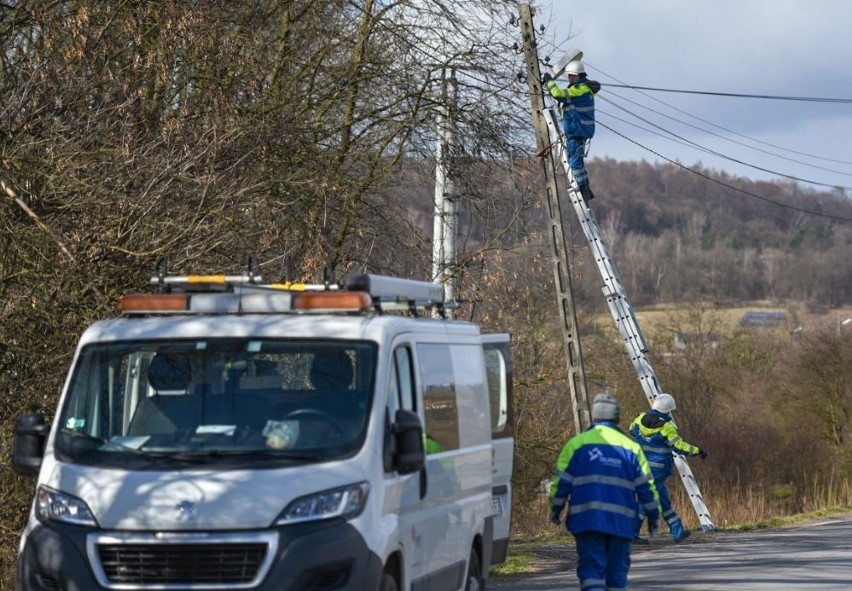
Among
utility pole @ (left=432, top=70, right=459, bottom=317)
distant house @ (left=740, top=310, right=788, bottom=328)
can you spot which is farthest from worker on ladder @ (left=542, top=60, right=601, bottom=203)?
distant house @ (left=740, top=310, right=788, bottom=328)

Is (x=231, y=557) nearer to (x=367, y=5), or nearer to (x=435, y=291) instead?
(x=435, y=291)

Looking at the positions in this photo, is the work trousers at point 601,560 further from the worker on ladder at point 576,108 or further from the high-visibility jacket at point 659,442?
the worker on ladder at point 576,108

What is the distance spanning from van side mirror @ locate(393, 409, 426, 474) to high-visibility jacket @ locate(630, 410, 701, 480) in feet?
33.2

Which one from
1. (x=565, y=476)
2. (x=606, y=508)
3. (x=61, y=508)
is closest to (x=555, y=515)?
(x=565, y=476)

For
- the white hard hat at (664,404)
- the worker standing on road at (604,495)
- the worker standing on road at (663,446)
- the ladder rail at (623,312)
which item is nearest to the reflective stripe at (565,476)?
the worker standing on road at (604,495)

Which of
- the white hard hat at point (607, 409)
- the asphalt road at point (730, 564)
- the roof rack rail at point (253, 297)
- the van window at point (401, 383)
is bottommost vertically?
the asphalt road at point (730, 564)

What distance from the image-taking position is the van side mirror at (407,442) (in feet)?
23.2

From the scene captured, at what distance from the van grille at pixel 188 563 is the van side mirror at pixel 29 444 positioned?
88 cm

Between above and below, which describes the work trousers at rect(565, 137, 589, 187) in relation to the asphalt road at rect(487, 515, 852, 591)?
above

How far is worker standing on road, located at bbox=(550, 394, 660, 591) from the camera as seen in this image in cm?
848

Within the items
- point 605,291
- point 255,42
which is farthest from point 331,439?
point 605,291

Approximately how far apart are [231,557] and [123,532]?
550mm

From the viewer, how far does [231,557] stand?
668 centimetres

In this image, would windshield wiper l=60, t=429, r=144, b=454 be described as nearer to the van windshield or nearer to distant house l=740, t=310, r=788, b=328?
the van windshield
